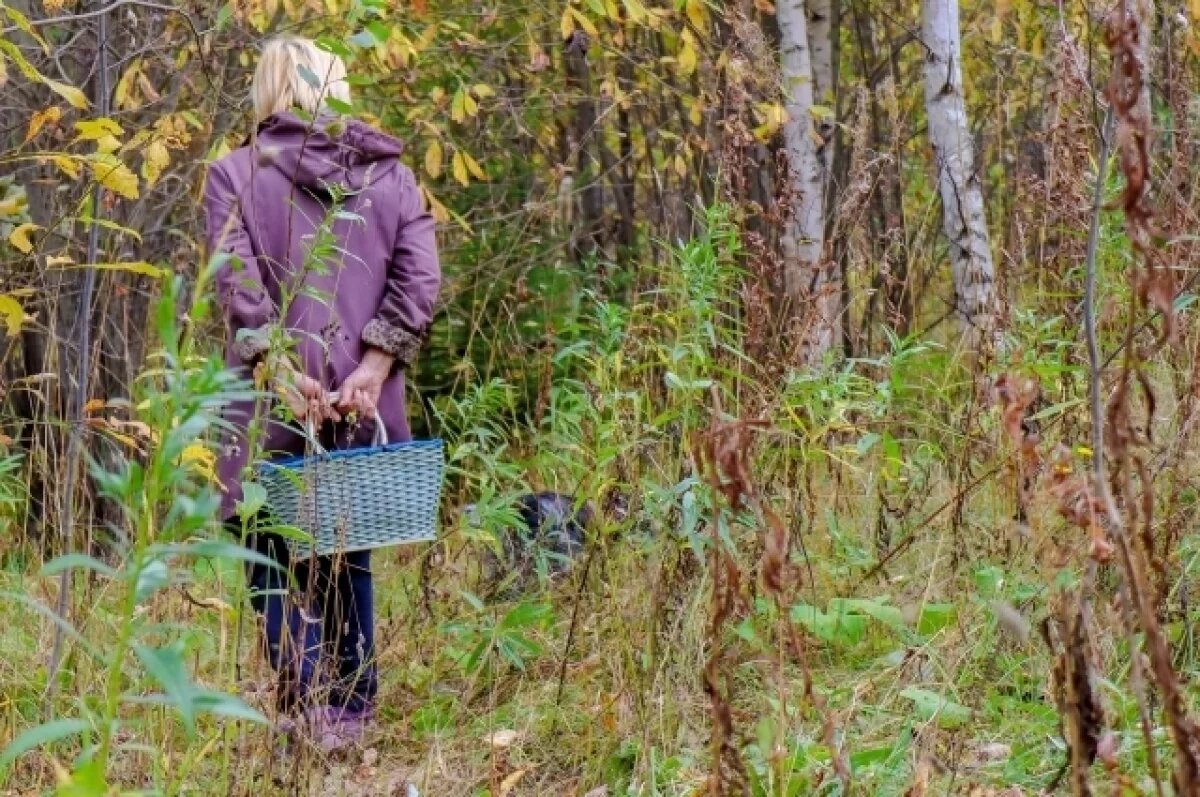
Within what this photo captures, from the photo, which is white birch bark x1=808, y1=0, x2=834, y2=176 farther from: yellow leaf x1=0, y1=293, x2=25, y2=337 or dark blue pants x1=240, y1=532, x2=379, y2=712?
yellow leaf x1=0, y1=293, x2=25, y2=337

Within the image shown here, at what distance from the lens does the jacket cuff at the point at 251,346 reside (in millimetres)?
3557

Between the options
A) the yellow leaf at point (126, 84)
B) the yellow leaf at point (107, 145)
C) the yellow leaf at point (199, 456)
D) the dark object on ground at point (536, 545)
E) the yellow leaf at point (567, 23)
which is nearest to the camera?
the yellow leaf at point (199, 456)

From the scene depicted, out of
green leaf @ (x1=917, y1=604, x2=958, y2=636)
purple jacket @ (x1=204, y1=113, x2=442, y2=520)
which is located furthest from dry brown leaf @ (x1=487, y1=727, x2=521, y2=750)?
green leaf @ (x1=917, y1=604, x2=958, y2=636)

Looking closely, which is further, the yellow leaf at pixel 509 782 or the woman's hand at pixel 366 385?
the woman's hand at pixel 366 385

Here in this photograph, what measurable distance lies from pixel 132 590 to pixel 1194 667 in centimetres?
260

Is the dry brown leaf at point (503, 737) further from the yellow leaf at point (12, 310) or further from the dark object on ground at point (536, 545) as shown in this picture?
the yellow leaf at point (12, 310)

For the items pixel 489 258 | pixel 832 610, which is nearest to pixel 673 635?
pixel 832 610

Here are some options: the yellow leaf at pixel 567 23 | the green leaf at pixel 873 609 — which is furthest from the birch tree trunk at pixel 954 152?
the green leaf at pixel 873 609

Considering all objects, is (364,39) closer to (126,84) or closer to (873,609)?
(873,609)

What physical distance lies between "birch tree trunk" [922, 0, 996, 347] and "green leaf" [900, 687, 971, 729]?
2.72m

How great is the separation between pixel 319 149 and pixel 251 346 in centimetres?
64

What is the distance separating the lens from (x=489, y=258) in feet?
28.7

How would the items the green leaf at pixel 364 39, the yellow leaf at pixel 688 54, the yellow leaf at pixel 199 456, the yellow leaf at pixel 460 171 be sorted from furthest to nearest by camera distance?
the yellow leaf at pixel 688 54
the yellow leaf at pixel 460 171
the green leaf at pixel 364 39
the yellow leaf at pixel 199 456

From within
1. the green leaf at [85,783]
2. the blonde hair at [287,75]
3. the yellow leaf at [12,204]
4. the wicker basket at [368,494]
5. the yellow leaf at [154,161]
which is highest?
the blonde hair at [287,75]
